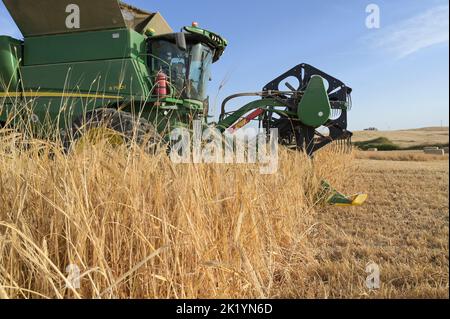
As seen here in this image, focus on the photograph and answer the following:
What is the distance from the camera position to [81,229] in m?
1.21

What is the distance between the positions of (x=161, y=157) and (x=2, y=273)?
894 mm

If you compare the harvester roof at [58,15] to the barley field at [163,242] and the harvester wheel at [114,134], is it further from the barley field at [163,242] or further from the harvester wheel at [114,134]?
the barley field at [163,242]

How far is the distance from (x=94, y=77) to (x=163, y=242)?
3543mm

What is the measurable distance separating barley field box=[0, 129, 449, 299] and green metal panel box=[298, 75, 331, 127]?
279 cm

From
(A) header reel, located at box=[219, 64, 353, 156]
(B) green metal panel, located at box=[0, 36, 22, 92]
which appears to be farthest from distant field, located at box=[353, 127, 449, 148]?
(B) green metal panel, located at box=[0, 36, 22, 92]

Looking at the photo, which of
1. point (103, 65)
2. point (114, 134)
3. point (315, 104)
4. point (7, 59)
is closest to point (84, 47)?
point (103, 65)

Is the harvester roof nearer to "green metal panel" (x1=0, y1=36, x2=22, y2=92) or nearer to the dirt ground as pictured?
"green metal panel" (x1=0, y1=36, x2=22, y2=92)

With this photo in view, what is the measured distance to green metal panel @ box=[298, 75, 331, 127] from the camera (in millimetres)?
4652

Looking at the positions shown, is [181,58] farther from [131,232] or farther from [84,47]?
[131,232]

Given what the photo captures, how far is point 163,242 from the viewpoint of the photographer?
4.27ft

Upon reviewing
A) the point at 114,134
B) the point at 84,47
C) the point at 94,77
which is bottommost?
the point at 114,134

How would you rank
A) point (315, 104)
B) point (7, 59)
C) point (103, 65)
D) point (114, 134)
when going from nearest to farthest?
point (114, 134) < point (103, 65) < point (7, 59) < point (315, 104)

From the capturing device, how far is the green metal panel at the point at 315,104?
465 centimetres
